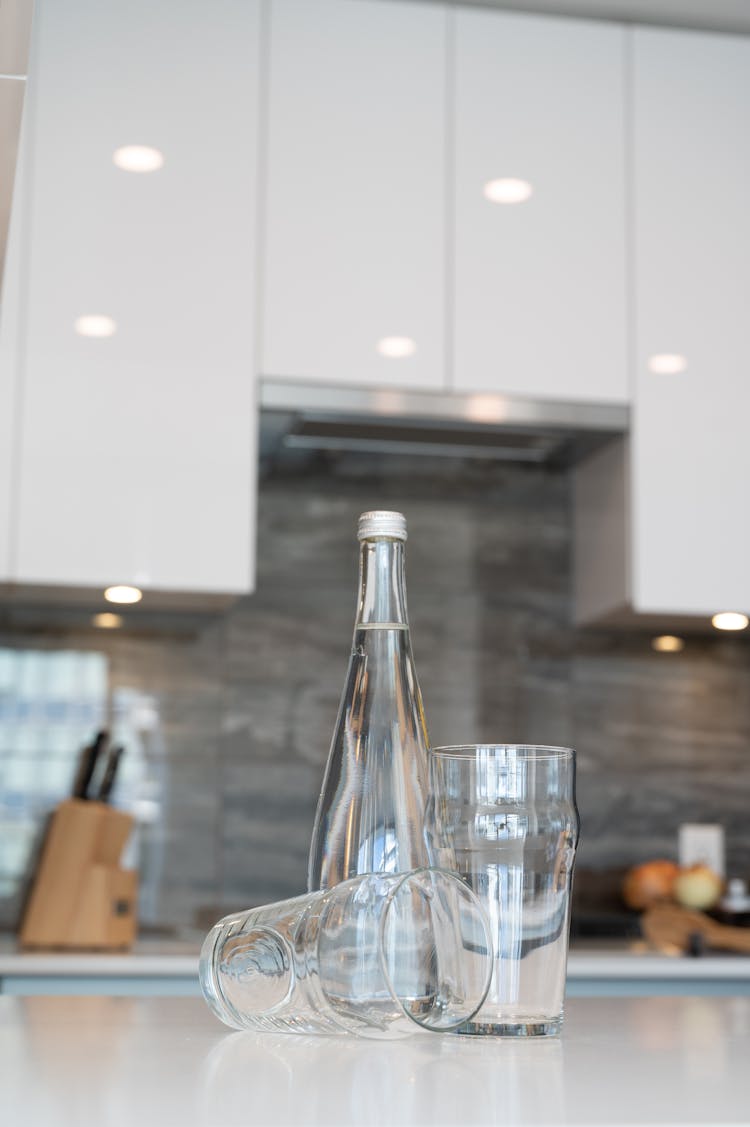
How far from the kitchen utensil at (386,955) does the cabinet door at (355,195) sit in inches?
74.5

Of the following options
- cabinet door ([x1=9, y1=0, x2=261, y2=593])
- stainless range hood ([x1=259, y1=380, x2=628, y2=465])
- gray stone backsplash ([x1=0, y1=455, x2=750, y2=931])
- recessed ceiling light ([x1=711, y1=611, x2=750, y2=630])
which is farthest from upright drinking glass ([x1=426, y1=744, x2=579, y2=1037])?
gray stone backsplash ([x1=0, y1=455, x2=750, y2=931])

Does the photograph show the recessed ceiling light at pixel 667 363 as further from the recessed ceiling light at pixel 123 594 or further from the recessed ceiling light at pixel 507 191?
the recessed ceiling light at pixel 123 594

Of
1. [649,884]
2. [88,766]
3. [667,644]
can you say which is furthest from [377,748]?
[667,644]

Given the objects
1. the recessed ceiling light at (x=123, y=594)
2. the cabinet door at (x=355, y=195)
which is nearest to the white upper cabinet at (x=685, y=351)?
the cabinet door at (x=355, y=195)

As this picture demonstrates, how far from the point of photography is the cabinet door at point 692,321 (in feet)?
8.37

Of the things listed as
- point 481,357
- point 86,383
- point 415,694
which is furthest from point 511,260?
point 415,694

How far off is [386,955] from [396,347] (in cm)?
199

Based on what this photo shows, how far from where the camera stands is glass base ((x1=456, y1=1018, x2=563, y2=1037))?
660 mm

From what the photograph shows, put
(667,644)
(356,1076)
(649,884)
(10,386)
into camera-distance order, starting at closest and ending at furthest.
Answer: (356,1076), (10,386), (649,884), (667,644)

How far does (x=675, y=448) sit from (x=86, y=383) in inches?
42.3

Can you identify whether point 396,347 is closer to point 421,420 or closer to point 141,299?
point 421,420

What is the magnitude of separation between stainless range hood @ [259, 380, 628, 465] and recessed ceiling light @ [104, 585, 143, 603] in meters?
0.39

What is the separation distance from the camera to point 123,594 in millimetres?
2449

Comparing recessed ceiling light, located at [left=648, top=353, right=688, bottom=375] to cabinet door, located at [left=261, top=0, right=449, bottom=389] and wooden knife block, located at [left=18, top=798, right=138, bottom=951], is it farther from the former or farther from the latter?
wooden knife block, located at [left=18, top=798, right=138, bottom=951]
